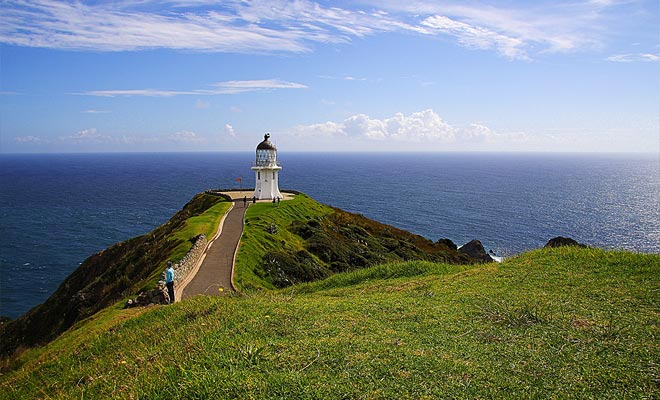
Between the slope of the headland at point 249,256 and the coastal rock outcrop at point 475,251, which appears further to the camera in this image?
the coastal rock outcrop at point 475,251

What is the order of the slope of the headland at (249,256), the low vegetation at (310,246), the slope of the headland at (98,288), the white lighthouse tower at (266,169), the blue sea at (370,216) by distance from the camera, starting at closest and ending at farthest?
the slope of the headland at (98,288) → the slope of the headland at (249,256) → the low vegetation at (310,246) → the white lighthouse tower at (266,169) → the blue sea at (370,216)

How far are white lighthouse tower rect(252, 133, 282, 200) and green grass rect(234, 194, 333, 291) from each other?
10.4 ft

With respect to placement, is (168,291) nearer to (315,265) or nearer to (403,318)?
(403,318)

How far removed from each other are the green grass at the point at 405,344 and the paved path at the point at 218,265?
546 cm

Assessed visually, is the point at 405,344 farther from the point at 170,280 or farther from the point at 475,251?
the point at 475,251

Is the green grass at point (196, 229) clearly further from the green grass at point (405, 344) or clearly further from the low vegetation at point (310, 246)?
the green grass at point (405, 344)

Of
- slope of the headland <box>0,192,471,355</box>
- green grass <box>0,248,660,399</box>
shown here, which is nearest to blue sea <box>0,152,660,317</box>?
slope of the headland <box>0,192,471,355</box>

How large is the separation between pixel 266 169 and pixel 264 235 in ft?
62.4

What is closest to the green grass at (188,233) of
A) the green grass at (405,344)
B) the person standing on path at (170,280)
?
the person standing on path at (170,280)

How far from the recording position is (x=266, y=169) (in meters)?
52.8

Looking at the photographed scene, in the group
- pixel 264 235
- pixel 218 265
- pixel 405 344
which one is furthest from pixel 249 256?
pixel 405 344

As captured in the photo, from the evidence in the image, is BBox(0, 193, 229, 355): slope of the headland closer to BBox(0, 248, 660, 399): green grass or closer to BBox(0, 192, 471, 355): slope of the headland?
BBox(0, 192, 471, 355): slope of the headland

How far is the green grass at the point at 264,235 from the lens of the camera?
85.0 feet

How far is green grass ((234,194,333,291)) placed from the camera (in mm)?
25922
